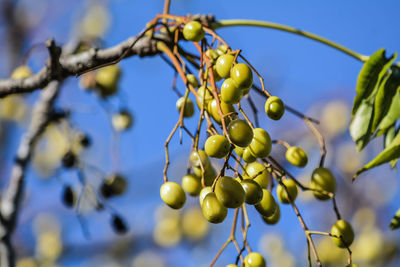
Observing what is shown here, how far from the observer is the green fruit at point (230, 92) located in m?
0.85

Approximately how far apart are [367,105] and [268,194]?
0.34 meters

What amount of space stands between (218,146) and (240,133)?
48mm

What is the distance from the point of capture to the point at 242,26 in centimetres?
125

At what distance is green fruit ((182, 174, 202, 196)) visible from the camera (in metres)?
0.97

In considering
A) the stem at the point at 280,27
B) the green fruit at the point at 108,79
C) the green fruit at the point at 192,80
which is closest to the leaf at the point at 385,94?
the stem at the point at 280,27

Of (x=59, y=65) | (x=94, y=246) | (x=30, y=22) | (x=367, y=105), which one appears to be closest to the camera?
(x=367, y=105)

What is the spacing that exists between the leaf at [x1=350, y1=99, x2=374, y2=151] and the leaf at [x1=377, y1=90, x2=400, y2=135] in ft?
0.10

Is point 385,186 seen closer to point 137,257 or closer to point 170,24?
point 137,257

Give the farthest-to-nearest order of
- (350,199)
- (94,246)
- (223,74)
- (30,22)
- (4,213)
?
(30,22) → (350,199) → (94,246) → (4,213) → (223,74)

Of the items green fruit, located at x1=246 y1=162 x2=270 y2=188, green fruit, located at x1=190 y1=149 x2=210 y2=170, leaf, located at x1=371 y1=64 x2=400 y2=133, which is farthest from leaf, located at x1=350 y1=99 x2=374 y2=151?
green fruit, located at x1=190 y1=149 x2=210 y2=170

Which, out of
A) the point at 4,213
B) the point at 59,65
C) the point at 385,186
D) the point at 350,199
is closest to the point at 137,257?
the point at 350,199

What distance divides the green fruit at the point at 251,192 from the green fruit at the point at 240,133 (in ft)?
0.22

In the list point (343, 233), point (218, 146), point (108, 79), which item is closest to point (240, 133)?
point (218, 146)

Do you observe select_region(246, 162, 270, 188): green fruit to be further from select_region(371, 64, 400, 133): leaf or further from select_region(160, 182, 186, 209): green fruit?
select_region(371, 64, 400, 133): leaf
